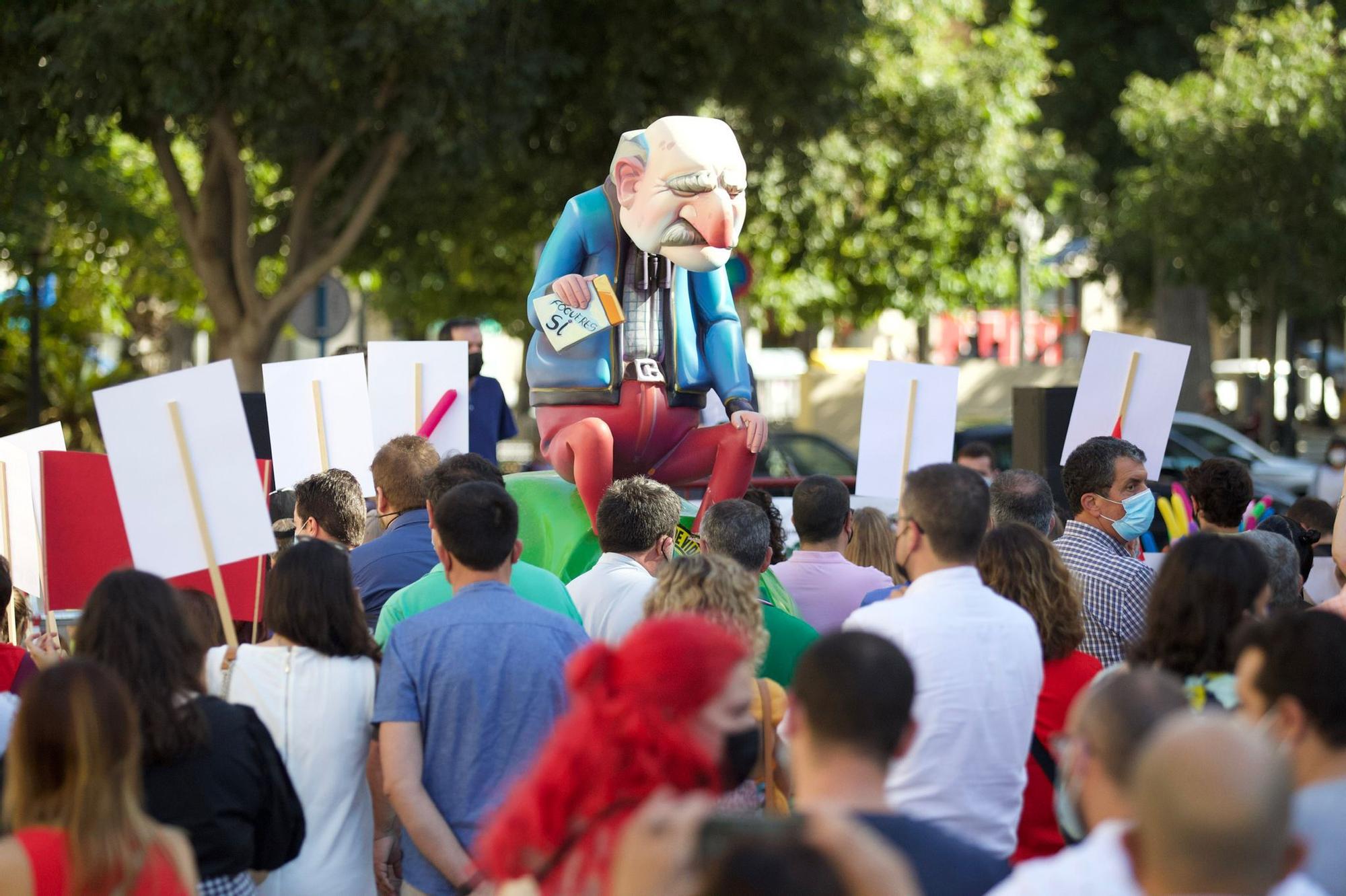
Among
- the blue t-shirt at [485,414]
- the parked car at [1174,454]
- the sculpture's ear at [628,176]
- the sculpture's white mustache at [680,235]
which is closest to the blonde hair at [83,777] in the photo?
the sculpture's white mustache at [680,235]

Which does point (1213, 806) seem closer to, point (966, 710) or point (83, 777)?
point (966, 710)

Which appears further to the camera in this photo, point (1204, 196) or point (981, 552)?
point (1204, 196)

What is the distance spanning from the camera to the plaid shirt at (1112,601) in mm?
4652

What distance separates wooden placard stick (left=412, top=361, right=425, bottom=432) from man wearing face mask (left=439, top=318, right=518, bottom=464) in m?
0.99

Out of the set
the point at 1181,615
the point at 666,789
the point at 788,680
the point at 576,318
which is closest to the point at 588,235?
the point at 576,318

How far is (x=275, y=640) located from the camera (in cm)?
383

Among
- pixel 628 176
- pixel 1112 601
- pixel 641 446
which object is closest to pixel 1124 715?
pixel 1112 601

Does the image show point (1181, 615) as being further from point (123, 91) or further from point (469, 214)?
point (469, 214)

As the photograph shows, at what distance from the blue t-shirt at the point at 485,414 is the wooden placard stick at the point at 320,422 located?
4.99ft

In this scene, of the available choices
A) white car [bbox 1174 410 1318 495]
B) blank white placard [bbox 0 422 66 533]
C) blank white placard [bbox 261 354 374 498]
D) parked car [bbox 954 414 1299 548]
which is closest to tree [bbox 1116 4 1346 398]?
white car [bbox 1174 410 1318 495]

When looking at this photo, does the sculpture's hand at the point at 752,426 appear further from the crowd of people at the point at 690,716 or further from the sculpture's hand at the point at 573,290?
the crowd of people at the point at 690,716

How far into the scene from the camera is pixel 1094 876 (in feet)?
7.91

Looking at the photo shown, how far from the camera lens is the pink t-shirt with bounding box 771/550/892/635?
516 centimetres

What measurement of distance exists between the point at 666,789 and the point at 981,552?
2108 mm
